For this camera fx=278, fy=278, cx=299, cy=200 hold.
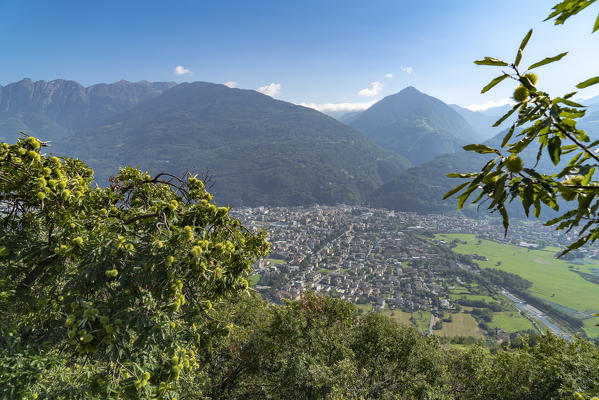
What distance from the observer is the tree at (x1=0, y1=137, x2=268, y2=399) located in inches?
135

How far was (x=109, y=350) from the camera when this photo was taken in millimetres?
3236

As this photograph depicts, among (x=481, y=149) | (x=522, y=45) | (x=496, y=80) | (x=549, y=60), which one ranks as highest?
(x=522, y=45)

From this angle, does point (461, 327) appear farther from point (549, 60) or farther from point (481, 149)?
point (549, 60)

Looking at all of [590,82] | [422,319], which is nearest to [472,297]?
[422,319]

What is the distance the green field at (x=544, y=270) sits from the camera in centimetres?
5178

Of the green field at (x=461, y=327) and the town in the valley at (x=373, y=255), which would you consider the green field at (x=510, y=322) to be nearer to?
the green field at (x=461, y=327)

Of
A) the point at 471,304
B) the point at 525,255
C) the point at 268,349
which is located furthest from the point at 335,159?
the point at 268,349

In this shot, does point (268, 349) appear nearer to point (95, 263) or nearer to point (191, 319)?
point (191, 319)

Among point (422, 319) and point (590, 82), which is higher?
point (590, 82)

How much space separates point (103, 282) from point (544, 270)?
9166 cm

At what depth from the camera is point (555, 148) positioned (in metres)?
2.28

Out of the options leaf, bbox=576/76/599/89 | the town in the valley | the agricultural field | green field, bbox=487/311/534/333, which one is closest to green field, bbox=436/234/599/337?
the town in the valley

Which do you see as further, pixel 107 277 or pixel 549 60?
pixel 107 277

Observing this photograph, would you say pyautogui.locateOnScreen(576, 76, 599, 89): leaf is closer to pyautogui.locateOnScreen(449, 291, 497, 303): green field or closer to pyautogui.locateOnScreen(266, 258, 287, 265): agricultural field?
pyautogui.locateOnScreen(449, 291, 497, 303): green field
